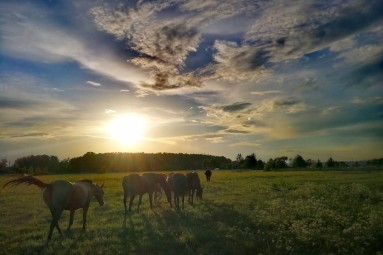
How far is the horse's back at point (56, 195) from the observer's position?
16.7 m

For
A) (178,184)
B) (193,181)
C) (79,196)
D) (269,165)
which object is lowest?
(79,196)

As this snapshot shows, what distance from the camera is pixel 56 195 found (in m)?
16.7

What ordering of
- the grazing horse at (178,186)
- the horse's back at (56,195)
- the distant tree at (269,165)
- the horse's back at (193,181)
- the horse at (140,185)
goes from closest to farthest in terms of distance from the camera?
the horse's back at (56,195) < the horse at (140,185) < the grazing horse at (178,186) < the horse's back at (193,181) < the distant tree at (269,165)

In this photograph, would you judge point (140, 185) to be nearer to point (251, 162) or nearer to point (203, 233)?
point (203, 233)

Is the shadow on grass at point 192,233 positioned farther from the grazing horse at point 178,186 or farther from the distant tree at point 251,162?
the distant tree at point 251,162

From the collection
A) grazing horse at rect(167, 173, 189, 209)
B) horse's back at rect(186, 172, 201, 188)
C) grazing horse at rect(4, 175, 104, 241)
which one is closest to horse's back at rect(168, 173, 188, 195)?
grazing horse at rect(167, 173, 189, 209)

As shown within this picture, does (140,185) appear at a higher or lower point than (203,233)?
higher

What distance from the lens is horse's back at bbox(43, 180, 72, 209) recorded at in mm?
16688

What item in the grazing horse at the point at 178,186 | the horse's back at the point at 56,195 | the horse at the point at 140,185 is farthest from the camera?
the grazing horse at the point at 178,186

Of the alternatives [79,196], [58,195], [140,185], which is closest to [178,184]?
[140,185]

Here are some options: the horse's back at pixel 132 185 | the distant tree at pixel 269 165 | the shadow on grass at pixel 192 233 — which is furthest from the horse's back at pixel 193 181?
the distant tree at pixel 269 165

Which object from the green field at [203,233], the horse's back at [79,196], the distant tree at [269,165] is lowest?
the green field at [203,233]

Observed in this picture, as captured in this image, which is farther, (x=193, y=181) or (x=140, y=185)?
(x=193, y=181)

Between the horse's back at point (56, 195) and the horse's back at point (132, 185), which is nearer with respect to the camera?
the horse's back at point (56, 195)
